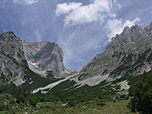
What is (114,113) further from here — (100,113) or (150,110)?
(150,110)

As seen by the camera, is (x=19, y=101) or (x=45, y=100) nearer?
(x=19, y=101)

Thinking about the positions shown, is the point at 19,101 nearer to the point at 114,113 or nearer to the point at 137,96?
the point at 114,113

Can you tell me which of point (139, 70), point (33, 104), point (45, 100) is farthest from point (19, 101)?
point (139, 70)

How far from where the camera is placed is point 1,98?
72062 mm

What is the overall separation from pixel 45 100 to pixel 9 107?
39344 mm

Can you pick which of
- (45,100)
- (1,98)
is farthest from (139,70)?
(1,98)

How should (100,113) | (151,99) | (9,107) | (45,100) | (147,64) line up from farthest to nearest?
(147,64) → (45,100) → (9,107) → (100,113) → (151,99)

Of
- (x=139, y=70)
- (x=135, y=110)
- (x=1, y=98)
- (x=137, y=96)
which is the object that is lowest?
(x=135, y=110)

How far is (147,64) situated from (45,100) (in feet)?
466

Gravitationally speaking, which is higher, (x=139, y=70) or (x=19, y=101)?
(x=139, y=70)

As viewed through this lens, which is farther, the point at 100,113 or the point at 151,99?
the point at 100,113

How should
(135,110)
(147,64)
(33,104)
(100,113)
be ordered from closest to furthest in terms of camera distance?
1. (135,110)
2. (100,113)
3. (33,104)
4. (147,64)

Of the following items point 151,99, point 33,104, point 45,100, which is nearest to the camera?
point 151,99

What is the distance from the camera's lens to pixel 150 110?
30.3 m
